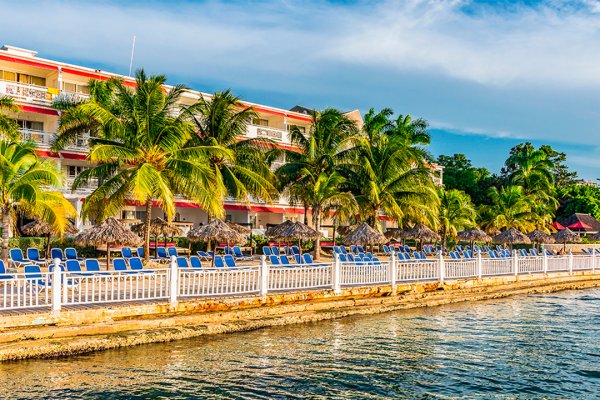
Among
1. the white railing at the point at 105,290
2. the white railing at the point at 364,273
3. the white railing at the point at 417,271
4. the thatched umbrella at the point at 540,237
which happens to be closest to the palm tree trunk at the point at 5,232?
the white railing at the point at 105,290

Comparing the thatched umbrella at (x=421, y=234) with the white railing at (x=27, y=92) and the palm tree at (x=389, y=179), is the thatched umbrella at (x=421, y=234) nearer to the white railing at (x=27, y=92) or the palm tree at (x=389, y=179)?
the palm tree at (x=389, y=179)

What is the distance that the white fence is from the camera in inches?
515

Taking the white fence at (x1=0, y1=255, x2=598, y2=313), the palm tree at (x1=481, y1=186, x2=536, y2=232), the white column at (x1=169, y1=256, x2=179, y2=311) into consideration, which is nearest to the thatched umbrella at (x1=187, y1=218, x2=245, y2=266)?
the white fence at (x1=0, y1=255, x2=598, y2=313)

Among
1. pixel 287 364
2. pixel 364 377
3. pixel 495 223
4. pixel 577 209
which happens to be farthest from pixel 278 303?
pixel 577 209

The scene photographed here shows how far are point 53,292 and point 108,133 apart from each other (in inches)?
507

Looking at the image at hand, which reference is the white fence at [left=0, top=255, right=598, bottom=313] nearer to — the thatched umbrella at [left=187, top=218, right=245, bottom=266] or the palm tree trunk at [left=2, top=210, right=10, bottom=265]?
the palm tree trunk at [left=2, top=210, right=10, bottom=265]

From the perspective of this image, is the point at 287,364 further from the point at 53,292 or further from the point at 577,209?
the point at 577,209

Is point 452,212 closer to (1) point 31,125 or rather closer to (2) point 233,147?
(2) point 233,147

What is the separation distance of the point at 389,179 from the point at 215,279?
16544mm

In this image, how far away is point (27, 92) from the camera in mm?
33594

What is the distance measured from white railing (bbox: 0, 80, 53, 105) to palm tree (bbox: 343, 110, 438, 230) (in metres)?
17.1

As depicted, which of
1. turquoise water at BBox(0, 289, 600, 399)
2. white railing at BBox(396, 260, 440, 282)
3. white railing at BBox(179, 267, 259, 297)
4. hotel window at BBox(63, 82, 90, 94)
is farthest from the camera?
hotel window at BBox(63, 82, 90, 94)

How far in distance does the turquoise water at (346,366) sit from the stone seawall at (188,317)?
308 millimetres

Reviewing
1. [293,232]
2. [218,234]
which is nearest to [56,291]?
[218,234]
